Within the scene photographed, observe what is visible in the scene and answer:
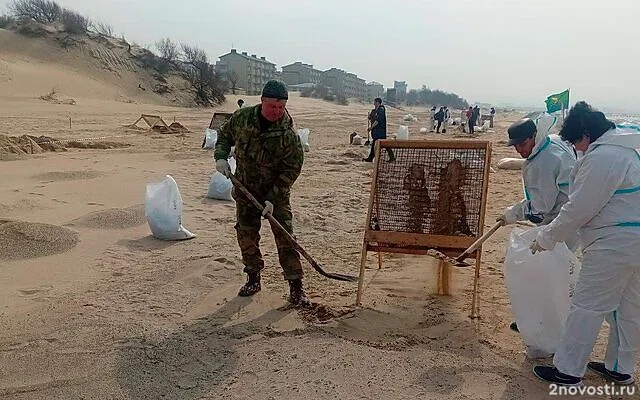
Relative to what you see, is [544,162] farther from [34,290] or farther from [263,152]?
[34,290]

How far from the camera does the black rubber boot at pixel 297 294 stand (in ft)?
13.8

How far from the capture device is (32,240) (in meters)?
5.32

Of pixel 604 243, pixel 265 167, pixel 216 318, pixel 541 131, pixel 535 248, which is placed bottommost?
pixel 216 318

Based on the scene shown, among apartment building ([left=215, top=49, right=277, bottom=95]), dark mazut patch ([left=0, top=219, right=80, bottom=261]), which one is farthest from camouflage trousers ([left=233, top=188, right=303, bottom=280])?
apartment building ([left=215, top=49, right=277, bottom=95])

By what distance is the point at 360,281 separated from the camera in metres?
4.15

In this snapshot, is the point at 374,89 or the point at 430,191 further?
the point at 374,89

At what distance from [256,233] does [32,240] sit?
7.80 ft

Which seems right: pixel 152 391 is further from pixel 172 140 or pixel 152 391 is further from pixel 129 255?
pixel 172 140

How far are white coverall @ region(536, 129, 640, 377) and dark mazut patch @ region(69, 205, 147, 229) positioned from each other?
4.55m

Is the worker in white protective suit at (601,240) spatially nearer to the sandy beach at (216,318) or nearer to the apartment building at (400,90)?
the sandy beach at (216,318)

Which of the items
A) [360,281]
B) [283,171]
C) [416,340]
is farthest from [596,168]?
[283,171]

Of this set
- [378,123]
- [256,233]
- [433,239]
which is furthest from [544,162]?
[378,123]

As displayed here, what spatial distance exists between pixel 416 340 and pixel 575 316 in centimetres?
101

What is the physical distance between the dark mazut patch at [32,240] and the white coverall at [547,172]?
4.04 metres
